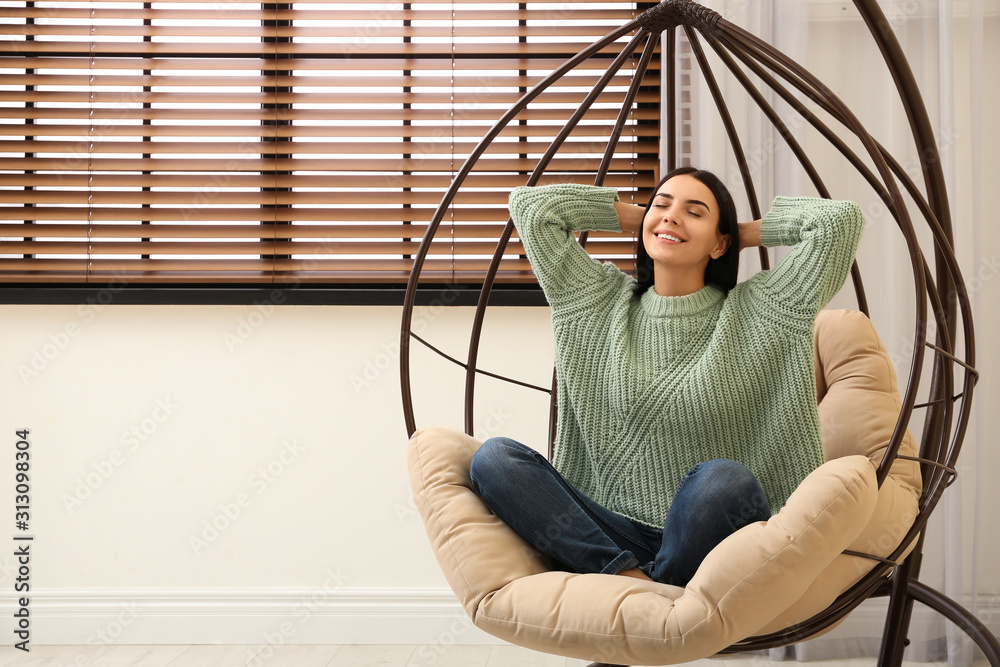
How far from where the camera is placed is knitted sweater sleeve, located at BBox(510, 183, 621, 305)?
140 centimetres

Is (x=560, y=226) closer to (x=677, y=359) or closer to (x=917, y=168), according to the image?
(x=677, y=359)

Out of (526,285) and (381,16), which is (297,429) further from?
(381,16)

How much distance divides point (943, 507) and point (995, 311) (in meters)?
0.51

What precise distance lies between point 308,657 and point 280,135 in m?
1.35

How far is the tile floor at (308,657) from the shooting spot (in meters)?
1.90

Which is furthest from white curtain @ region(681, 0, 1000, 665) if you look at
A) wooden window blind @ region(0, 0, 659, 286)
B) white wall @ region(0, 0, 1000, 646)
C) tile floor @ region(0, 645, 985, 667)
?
white wall @ region(0, 0, 1000, 646)

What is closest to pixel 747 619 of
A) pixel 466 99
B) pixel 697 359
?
pixel 697 359

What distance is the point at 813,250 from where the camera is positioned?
1.26 m

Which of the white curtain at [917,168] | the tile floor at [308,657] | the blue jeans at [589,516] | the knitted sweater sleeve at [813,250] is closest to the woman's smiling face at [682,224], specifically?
the knitted sweater sleeve at [813,250]

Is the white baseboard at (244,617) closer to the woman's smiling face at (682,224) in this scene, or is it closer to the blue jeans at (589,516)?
the blue jeans at (589,516)

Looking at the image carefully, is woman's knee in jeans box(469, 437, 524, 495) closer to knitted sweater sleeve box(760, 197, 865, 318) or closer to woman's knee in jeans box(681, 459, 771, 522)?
woman's knee in jeans box(681, 459, 771, 522)

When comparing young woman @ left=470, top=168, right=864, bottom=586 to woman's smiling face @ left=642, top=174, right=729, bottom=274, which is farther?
woman's smiling face @ left=642, top=174, right=729, bottom=274

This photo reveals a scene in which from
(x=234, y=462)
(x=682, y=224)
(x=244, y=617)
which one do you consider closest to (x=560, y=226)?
(x=682, y=224)

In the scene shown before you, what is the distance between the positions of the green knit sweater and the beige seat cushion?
0.67 ft
